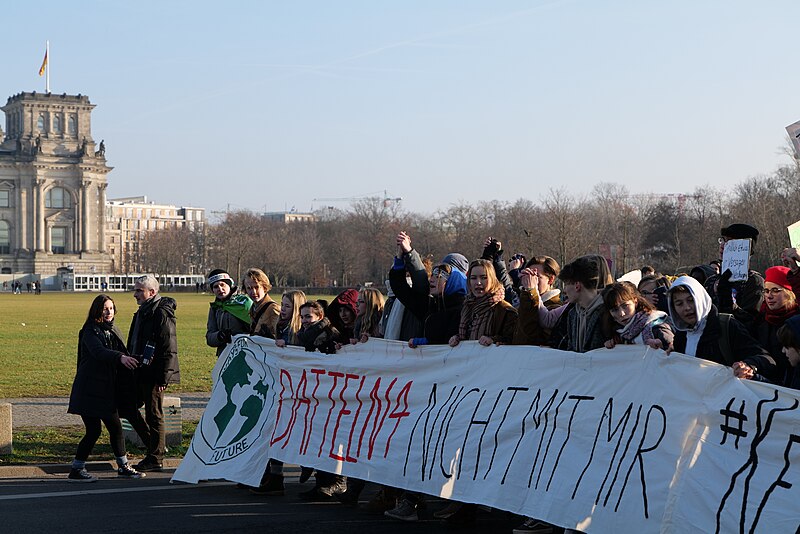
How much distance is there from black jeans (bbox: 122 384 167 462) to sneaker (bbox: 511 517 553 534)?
15.6 feet

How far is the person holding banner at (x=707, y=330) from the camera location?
764 cm

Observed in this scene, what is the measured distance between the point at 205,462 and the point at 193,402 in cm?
683

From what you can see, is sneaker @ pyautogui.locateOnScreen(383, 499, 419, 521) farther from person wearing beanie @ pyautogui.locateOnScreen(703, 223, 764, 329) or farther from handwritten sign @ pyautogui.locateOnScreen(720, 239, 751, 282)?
handwritten sign @ pyautogui.locateOnScreen(720, 239, 751, 282)

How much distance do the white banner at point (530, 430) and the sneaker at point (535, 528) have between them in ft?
1.14

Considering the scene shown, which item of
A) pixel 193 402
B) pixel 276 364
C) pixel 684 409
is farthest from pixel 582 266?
pixel 193 402

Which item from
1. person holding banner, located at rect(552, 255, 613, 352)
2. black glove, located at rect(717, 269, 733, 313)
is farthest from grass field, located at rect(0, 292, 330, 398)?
person holding banner, located at rect(552, 255, 613, 352)

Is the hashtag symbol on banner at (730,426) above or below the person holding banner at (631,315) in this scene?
below

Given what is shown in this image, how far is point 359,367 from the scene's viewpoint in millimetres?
10109

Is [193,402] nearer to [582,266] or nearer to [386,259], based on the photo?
[582,266]

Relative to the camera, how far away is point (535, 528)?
27.6 feet

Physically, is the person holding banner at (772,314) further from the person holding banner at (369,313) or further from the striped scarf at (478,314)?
the person holding banner at (369,313)

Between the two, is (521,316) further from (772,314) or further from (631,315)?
(772,314)

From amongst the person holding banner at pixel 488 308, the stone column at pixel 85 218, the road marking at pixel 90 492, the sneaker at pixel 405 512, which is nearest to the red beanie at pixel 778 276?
the person holding banner at pixel 488 308

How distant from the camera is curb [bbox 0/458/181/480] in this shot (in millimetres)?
11430
